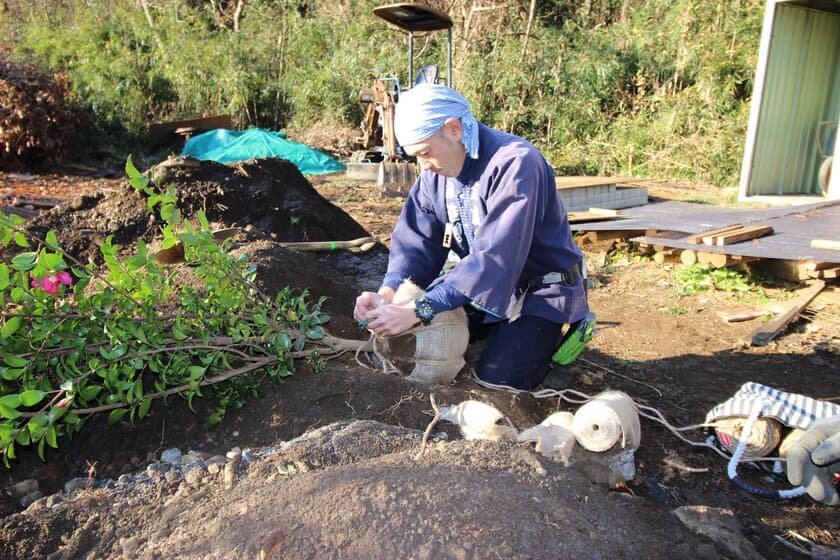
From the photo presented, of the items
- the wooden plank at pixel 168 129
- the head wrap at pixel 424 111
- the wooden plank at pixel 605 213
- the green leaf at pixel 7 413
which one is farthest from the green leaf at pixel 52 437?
the wooden plank at pixel 168 129

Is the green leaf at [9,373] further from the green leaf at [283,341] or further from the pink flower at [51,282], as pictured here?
the green leaf at [283,341]

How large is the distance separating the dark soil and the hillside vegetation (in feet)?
22.3

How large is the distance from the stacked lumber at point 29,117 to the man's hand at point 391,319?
34.7 feet

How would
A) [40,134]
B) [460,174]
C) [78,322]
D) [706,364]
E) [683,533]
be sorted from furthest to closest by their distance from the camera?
[40,134], [706,364], [460,174], [78,322], [683,533]

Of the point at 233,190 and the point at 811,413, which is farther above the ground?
the point at 233,190

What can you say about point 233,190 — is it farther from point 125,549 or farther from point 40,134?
point 40,134

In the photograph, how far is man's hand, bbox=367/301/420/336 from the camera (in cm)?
266

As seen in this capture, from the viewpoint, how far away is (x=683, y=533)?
6.40 ft

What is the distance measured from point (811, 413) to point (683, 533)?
1.06 metres

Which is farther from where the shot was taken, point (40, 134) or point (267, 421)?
point (40, 134)

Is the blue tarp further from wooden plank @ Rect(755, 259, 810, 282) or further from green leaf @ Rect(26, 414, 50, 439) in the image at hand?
green leaf @ Rect(26, 414, 50, 439)

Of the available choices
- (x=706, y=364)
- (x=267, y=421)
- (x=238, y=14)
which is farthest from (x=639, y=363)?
(x=238, y=14)

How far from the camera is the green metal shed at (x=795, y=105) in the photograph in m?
8.49

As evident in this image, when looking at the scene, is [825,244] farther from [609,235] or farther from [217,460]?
[217,460]
